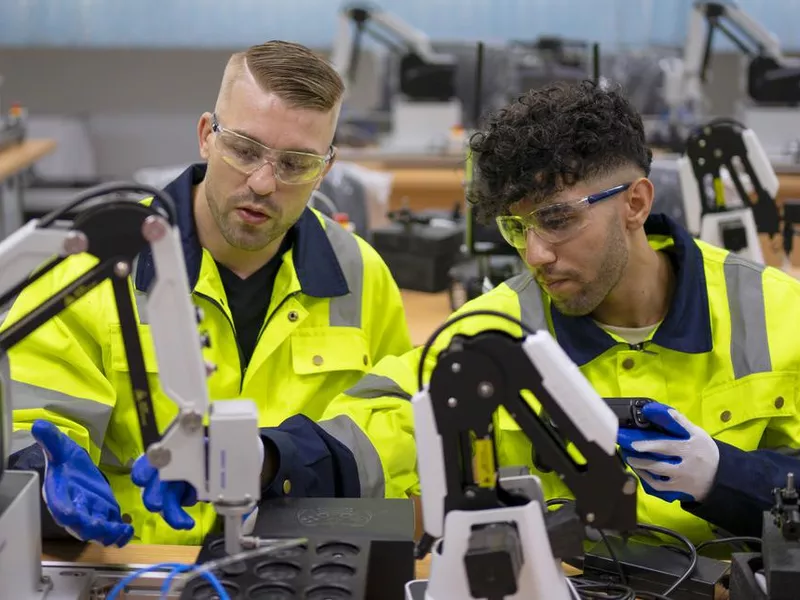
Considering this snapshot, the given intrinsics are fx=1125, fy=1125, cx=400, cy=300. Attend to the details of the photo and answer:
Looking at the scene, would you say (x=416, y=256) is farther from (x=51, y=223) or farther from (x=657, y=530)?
(x=51, y=223)

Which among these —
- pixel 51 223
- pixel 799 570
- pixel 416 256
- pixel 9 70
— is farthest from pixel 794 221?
pixel 9 70

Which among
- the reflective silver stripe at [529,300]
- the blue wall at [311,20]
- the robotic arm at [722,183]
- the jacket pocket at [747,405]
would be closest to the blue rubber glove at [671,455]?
the jacket pocket at [747,405]

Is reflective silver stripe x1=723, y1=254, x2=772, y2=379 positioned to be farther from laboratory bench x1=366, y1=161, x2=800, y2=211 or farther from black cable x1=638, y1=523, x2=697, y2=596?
laboratory bench x1=366, y1=161, x2=800, y2=211

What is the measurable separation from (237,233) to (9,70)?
5.65 m

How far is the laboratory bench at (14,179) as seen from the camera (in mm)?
5293

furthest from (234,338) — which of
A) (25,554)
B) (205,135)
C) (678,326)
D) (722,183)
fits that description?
(722,183)

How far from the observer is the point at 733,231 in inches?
115

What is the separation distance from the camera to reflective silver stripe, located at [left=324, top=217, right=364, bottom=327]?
2246mm

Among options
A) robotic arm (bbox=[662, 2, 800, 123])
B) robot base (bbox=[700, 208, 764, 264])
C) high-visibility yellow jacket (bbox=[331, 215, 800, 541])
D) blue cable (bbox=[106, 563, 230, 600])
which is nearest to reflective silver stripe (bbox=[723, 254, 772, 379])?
high-visibility yellow jacket (bbox=[331, 215, 800, 541])

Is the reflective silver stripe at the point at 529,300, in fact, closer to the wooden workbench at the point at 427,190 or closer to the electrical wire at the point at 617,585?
the electrical wire at the point at 617,585

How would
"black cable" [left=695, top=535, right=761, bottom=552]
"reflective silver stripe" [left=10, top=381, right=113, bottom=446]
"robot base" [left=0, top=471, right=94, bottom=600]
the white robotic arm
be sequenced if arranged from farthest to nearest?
1. the white robotic arm
2. "reflective silver stripe" [left=10, top=381, right=113, bottom=446]
3. "black cable" [left=695, top=535, right=761, bottom=552]
4. "robot base" [left=0, top=471, right=94, bottom=600]

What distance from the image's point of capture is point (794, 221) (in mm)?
3182

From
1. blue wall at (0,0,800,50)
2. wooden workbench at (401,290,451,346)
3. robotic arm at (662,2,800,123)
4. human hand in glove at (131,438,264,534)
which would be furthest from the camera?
blue wall at (0,0,800,50)

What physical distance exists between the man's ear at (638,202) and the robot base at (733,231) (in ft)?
2.93
